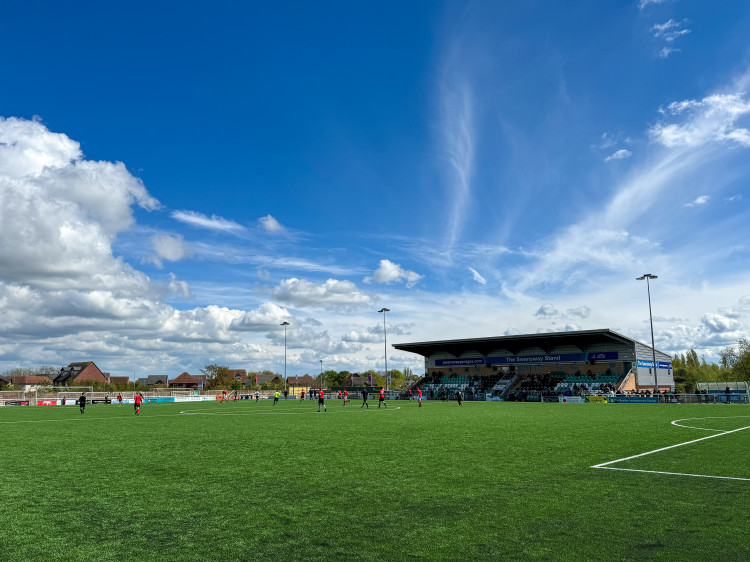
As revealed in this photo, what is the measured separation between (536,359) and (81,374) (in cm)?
11771

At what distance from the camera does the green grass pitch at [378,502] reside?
6.33 m

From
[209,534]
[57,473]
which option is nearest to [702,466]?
[209,534]

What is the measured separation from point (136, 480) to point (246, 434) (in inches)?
385

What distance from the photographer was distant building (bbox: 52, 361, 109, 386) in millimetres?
139250

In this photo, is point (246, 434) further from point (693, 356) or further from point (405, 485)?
point (693, 356)

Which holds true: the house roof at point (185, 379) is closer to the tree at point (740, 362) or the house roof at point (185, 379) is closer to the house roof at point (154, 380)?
the house roof at point (154, 380)

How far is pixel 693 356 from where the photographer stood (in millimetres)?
163625

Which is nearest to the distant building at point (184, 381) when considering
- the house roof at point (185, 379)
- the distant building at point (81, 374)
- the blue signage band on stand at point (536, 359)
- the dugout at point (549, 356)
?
the house roof at point (185, 379)

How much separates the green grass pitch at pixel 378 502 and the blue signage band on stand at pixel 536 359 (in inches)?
2218

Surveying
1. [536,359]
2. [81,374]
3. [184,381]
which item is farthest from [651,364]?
[184,381]

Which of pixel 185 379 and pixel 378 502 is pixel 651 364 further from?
pixel 185 379

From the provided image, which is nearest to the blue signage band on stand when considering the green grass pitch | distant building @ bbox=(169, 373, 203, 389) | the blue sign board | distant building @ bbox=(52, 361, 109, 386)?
the blue sign board

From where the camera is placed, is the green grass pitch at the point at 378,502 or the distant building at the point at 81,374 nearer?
the green grass pitch at the point at 378,502

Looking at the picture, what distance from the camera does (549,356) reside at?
244 feet
